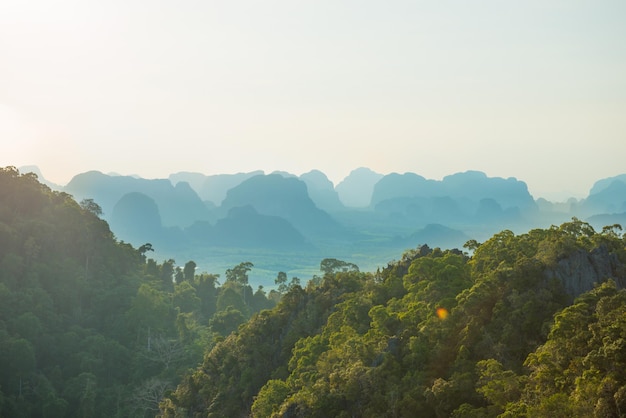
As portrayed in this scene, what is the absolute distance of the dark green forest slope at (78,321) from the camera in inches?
1646

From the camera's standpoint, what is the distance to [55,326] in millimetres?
47844

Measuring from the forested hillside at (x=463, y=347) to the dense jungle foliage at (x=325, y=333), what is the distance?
60 millimetres

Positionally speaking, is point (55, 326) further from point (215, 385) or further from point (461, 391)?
point (461, 391)

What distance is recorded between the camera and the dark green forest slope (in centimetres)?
4181

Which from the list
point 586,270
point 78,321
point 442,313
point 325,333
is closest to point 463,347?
point 442,313

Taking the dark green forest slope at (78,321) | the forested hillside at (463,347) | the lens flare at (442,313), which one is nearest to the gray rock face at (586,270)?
the forested hillside at (463,347)

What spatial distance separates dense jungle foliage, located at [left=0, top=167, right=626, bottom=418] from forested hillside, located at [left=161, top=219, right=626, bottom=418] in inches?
2.4

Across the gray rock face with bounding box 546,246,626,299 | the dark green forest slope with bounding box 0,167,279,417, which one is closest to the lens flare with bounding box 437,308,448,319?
the gray rock face with bounding box 546,246,626,299

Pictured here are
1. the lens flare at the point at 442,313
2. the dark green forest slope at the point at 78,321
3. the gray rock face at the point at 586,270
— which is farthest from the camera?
the dark green forest slope at the point at 78,321

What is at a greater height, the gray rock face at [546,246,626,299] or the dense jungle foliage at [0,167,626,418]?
the gray rock face at [546,246,626,299]

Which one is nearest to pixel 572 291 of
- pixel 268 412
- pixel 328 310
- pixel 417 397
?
pixel 417 397

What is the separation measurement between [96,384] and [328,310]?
19.6 m

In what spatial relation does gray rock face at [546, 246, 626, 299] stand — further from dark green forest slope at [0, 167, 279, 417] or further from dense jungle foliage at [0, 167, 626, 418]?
dark green forest slope at [0, 167, 279, 417]

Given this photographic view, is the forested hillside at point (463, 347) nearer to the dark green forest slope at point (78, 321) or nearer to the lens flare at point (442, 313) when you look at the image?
the lens flare at point (442, 313)
